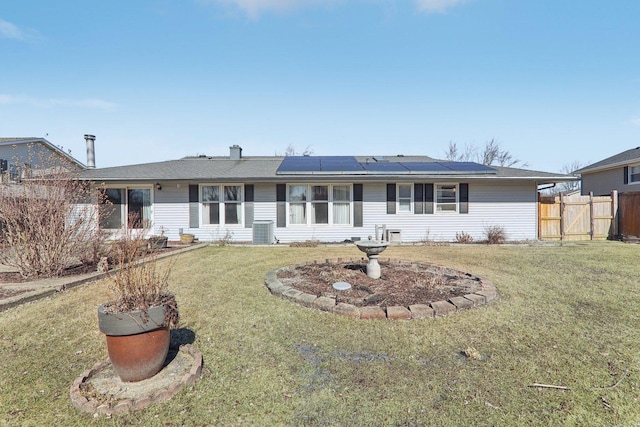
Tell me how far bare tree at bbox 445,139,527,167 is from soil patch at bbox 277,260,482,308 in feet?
110

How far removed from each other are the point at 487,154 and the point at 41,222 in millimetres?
40468

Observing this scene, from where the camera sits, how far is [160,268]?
6.27 m

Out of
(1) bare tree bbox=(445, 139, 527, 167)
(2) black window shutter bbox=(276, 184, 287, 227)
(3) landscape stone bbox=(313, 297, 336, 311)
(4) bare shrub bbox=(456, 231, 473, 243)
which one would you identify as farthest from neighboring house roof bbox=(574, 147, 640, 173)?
(3) landscape stone bbox=(313, 297, 336, 311)

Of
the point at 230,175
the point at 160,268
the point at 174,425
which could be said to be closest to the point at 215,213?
the point at 230,175

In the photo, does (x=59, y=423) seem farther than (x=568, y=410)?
No

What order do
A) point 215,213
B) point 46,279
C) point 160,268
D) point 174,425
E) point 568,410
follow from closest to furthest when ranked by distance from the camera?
point 174,425 < point 568,410 < point 46,279 < point 160,268 < point 215,213

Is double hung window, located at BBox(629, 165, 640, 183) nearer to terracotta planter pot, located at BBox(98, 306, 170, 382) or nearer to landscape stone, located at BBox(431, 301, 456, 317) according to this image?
landscape stone, located at BBox(431, 301, 456, 317)

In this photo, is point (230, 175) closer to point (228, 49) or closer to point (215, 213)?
point (215, 213)

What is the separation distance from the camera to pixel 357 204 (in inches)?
429

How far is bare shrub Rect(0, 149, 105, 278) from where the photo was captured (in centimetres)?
516

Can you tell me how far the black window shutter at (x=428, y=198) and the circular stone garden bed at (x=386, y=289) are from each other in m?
5.28

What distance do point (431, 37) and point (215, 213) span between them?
1055cm

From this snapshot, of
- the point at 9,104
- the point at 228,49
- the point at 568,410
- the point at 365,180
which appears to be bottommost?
the point at 568,410

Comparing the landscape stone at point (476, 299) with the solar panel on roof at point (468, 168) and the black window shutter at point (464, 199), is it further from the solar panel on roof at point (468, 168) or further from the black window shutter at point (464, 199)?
the black window shutter at point (464, 199)
